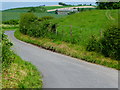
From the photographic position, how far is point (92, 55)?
17578 mm

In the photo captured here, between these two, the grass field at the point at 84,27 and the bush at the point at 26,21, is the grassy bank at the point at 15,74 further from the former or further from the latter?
the bush at the point at 26,21

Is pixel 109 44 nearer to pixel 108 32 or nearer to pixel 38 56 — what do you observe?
pixel 108 32

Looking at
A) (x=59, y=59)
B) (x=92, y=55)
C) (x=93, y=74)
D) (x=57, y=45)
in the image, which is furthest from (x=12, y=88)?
(x=57, y=45)

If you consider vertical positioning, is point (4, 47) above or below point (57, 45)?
above

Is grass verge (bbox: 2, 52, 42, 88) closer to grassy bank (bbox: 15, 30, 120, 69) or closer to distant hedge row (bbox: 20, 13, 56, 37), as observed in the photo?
grassy bank (bbox: 15, 30, 120, 69)

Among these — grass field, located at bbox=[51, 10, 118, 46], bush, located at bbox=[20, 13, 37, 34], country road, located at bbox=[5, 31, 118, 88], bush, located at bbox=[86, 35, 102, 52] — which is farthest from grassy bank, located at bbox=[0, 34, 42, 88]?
bush, located at bbox=[20, 13, 37, 34]

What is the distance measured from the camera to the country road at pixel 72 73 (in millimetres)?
11352

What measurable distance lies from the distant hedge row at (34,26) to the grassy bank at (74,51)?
1.13m

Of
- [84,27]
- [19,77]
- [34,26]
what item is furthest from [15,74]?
[84,27]

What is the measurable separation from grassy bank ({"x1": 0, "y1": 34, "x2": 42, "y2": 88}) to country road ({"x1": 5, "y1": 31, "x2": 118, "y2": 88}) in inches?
22.4

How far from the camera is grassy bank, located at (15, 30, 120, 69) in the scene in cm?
1610

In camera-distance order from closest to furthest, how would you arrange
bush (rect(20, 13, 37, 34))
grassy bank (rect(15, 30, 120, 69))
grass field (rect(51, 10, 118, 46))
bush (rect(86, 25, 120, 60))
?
grassy bank (rect(15, 30, 120, 69))
bush (rect(86, 25, 120, 60))
grass field (rect(51, 10, 118, 46))
bush (rect(20, 13, 37, 34))

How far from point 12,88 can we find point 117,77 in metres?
5.77

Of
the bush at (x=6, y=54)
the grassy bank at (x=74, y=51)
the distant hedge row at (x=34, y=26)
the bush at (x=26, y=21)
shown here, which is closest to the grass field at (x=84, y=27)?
the grassy bank at (x=74, y=51)
